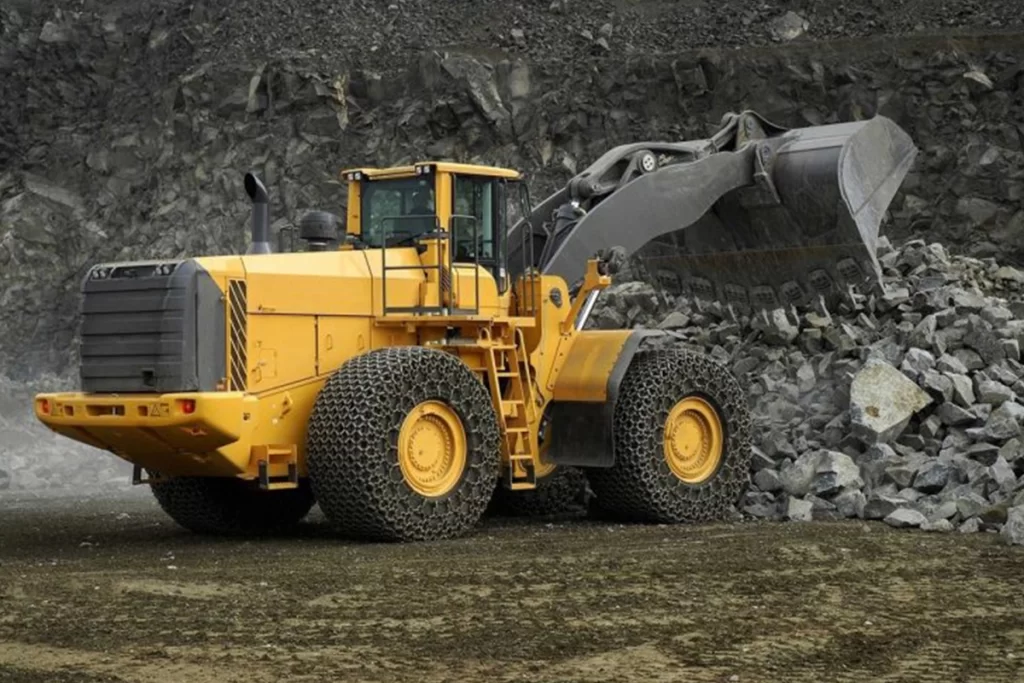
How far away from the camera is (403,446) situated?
11.9 metres

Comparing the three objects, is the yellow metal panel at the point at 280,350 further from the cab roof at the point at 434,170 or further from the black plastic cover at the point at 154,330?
the cab roof at the point at 434,170

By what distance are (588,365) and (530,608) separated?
14.7ft

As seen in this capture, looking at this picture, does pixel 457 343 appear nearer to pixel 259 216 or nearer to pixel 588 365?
pixel 588 365

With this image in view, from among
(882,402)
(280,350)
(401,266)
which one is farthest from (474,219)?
(882,402)

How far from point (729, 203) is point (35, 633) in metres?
8.32

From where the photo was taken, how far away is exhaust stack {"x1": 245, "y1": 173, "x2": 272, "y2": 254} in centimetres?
1259

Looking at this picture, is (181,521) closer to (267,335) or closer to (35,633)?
(267,335)

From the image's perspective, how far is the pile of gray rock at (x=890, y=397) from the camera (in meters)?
13.3

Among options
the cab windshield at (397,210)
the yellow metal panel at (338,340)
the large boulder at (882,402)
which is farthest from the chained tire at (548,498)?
the cab windshield at (397,210)

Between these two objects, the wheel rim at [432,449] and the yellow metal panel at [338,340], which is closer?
the wheel rim at [432,449]

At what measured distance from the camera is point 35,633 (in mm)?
8492

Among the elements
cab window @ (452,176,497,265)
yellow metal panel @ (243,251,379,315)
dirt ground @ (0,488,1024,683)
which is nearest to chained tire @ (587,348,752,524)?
dirt ground @ (0,488,1024,683)

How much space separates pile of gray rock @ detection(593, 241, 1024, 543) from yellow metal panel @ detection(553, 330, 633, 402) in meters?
1.76

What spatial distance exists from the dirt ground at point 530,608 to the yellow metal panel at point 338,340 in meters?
1.29
